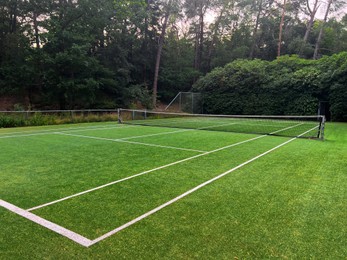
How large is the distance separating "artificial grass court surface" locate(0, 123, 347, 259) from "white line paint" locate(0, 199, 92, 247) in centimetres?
6

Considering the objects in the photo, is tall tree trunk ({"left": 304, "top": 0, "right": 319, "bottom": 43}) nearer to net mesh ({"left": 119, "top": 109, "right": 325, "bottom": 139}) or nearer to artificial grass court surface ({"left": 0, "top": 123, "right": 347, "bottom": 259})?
net mesh ({"left": 119, "top": 109, "right": 325, "bottom": 139})

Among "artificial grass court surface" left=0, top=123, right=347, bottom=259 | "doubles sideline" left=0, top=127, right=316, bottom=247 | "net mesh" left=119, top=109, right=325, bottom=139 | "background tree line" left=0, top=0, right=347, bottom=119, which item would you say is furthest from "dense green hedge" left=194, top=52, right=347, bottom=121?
"doubles sideline" left=0, top=127, right=316, bottom=247

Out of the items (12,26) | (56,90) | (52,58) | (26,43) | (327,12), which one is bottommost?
(56,90)

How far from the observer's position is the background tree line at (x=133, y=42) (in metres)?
22.8

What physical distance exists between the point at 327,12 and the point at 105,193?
1449 inches

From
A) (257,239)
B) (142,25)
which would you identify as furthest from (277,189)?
(142,25)

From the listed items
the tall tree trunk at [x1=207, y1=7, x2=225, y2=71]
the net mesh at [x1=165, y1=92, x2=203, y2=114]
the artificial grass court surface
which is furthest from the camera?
the tall tree trunk at [x1=207, y1=7, x2=225, y2=71]

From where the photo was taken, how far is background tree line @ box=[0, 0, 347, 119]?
22750mm

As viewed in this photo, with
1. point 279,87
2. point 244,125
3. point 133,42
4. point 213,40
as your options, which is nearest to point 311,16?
point 213,40

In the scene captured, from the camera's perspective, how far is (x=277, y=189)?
4.12 metres

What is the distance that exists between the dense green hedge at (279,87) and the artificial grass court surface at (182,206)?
672 inches

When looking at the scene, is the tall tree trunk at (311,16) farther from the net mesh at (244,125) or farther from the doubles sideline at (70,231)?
the doubles sideline at (70,231)

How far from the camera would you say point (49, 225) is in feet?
9.41

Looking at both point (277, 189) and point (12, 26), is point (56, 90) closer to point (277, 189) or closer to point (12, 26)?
point (12, 26)
